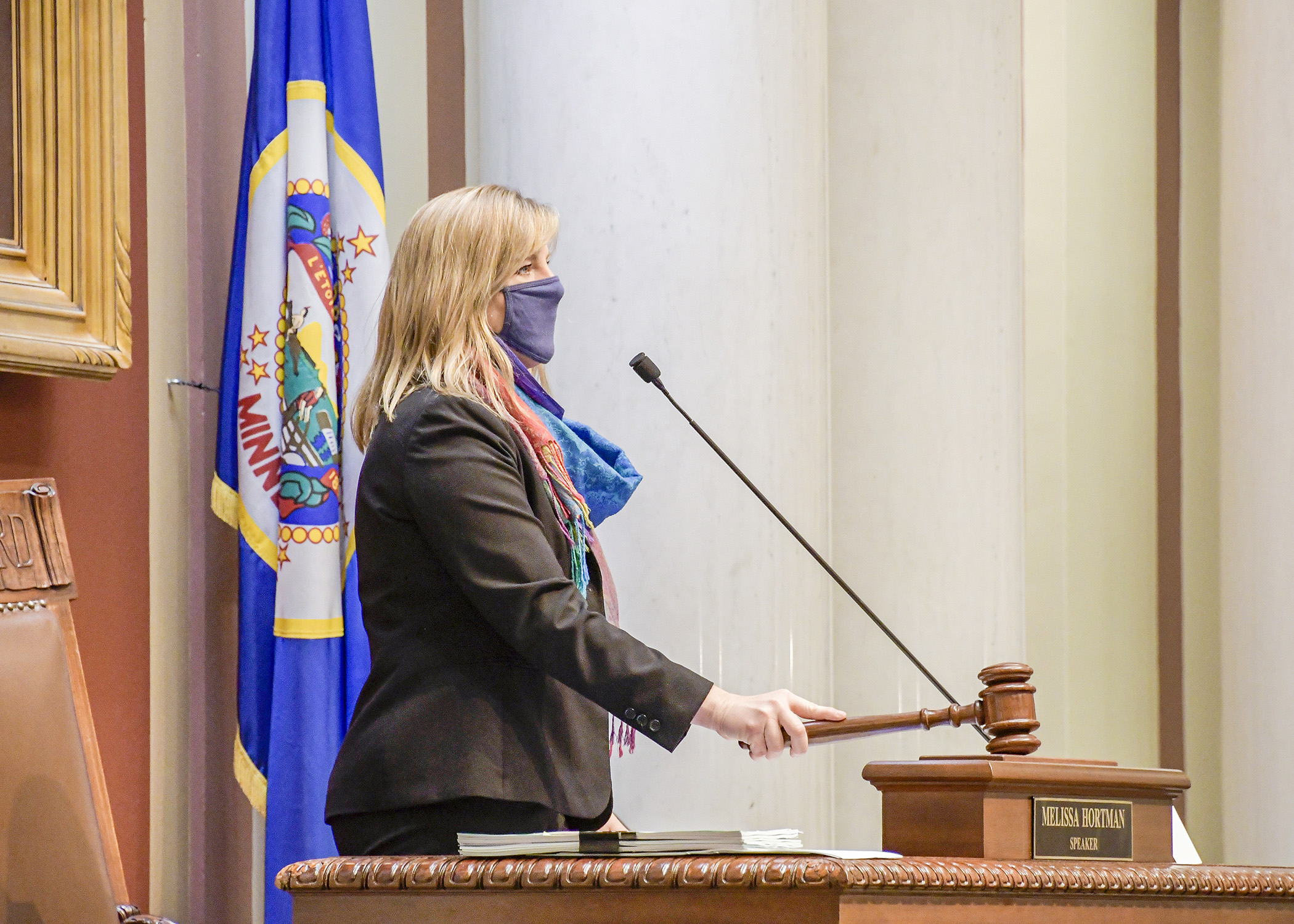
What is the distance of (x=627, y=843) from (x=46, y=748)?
1.04 metres

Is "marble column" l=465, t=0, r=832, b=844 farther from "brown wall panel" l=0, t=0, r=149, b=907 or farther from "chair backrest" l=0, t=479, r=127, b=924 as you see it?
"chair backrest" l=0, t=479, r=127, b=924

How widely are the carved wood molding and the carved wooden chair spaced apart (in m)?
0.80

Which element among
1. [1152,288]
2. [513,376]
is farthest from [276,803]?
[1152,288]

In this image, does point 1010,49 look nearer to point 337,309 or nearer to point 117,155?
point 337,309

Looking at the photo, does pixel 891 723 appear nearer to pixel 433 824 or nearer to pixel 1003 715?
pixel 1003 715

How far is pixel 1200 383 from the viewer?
438cm

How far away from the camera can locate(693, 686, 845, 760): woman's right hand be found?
153 cm

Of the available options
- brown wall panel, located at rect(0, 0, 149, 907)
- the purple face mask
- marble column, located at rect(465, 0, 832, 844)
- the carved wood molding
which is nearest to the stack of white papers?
the carved wood molding

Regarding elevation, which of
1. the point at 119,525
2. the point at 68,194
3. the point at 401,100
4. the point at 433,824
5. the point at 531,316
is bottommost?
the point at 433,824

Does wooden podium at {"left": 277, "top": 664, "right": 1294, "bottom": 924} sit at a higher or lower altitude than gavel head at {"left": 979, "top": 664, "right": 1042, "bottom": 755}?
lower

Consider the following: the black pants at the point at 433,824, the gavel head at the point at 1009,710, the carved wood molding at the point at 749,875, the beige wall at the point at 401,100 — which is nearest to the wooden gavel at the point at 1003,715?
the gavel head at the point at 1009,710

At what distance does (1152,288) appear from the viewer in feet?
14.5

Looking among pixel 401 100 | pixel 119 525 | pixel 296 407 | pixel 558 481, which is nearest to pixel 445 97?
pixel 401 100

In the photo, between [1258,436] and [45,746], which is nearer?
[45,746]
